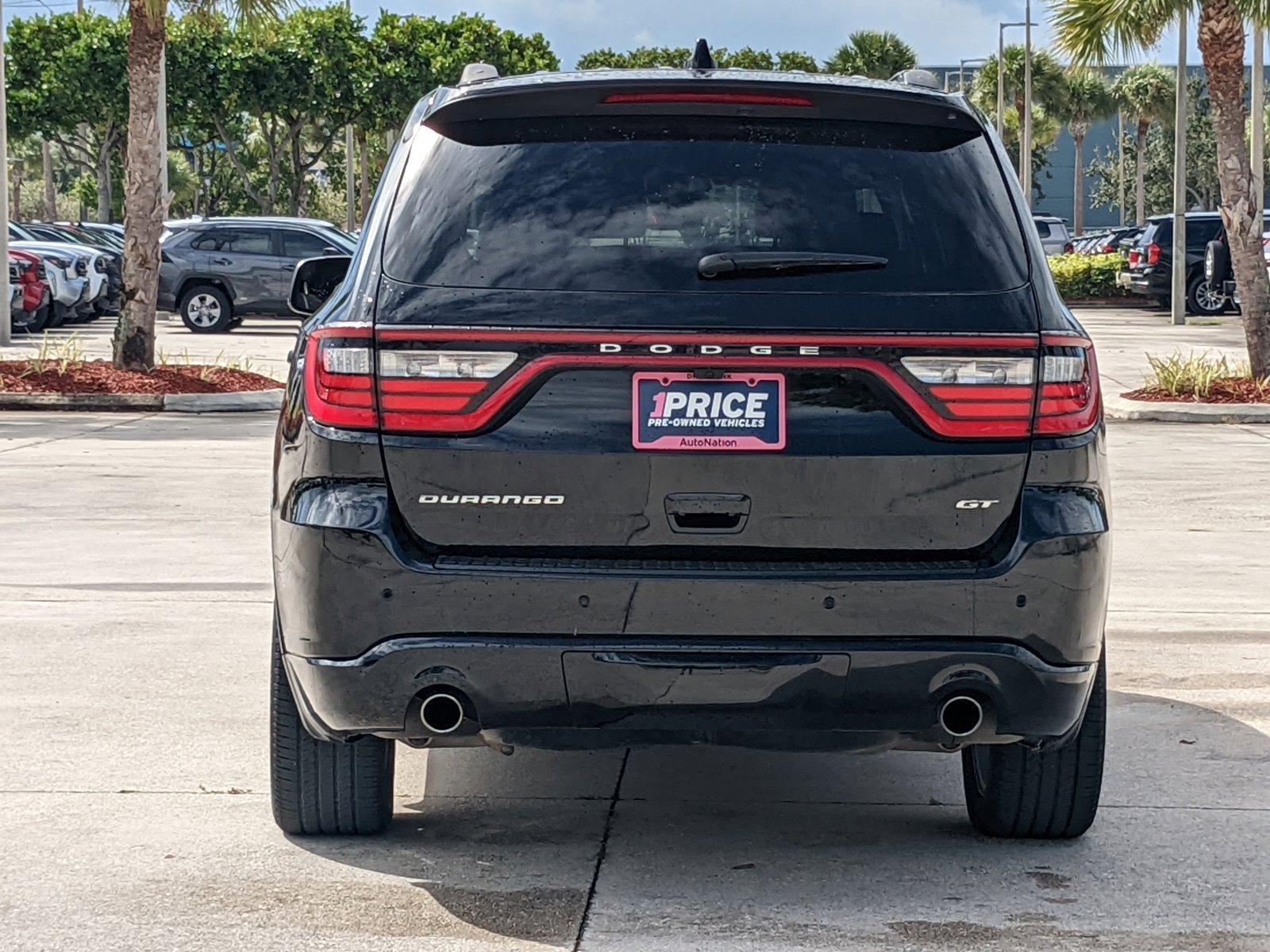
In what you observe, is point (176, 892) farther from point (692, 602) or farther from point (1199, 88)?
point (1199, 88)

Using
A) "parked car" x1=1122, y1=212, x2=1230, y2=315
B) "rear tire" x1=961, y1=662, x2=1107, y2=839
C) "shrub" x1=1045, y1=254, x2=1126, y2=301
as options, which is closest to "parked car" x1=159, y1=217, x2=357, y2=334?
"parked car" x1=1122, y1=212, x2=1230, y2=315

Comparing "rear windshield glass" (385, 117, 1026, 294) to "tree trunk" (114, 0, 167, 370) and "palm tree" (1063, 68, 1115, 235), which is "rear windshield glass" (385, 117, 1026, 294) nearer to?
"tree trunk" (114, 0, 167, 370)

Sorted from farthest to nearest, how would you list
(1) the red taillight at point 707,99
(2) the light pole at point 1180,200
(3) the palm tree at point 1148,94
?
(3) the palm tree at point 1148,94 → (2) the light pole at point 1180,200 → (1) the red taillight at point 707,99

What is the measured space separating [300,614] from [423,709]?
0.34 m

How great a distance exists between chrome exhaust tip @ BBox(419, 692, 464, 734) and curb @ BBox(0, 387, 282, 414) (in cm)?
1442

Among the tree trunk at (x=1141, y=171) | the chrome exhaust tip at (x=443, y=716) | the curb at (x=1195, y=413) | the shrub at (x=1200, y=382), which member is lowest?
the chrome exhaust tip at (x=443, y=716)

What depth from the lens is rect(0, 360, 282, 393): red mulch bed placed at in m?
18.8

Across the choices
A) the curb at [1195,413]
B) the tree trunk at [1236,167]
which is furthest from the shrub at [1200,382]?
the curb at [1195,413]

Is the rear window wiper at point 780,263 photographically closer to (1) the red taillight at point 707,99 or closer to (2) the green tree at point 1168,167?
(1) the red taillight at point 707,99

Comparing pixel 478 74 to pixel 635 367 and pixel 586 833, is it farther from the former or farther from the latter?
pixel 586 833

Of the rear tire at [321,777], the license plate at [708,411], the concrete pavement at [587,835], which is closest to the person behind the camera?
the license plate at [708,411]

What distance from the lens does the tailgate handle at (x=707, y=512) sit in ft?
13.8

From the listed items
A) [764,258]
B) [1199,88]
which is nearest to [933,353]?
[764,258]

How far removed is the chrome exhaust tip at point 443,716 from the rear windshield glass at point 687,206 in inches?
35.5
